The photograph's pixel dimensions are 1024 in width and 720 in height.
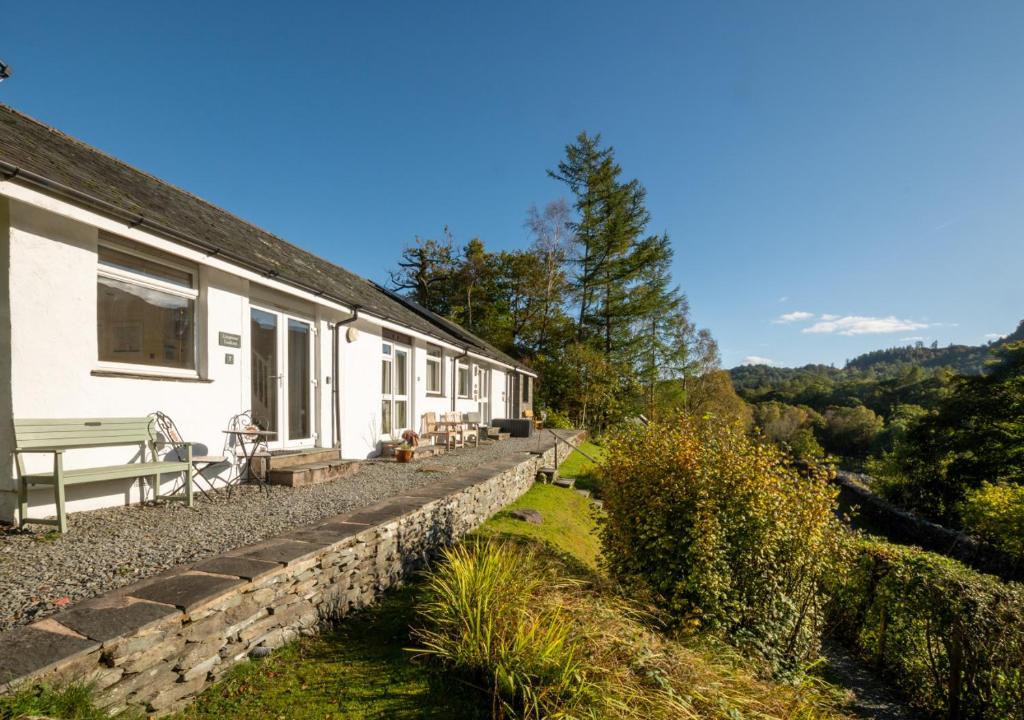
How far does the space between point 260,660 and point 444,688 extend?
123cm

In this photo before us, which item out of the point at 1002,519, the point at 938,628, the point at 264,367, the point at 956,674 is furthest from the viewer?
the point at 1002,519

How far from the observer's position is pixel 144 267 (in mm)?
5258

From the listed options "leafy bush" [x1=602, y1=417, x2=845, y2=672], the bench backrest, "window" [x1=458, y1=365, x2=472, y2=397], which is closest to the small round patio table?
the bench backrest

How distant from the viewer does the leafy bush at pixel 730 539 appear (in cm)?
417

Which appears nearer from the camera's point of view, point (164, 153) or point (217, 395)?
point (217, 395)

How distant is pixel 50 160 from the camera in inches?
190

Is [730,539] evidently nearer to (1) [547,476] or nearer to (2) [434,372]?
(1) [547,476]

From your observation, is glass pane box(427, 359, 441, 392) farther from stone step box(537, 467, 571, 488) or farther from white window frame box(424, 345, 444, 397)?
stone step box(537, 467, 571, 488)

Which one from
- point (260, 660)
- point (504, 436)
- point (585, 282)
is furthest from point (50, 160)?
point (585, 282)

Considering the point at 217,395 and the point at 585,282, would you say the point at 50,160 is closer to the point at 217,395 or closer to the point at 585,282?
the point at 217,395

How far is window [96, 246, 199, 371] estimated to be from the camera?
4883 mm

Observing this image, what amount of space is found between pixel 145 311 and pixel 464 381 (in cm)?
1133

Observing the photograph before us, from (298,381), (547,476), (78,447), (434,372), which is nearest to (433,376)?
(434,372)

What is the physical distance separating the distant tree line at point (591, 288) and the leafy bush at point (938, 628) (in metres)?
20.0
